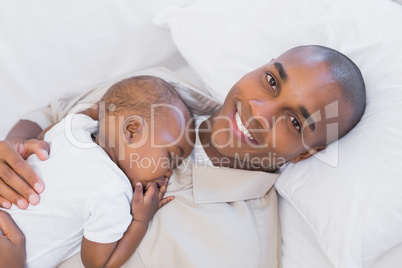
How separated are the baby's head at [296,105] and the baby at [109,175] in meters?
0.19

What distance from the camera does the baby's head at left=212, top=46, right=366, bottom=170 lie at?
3.34 ft

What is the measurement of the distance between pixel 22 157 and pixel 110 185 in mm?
309

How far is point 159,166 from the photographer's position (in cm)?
110

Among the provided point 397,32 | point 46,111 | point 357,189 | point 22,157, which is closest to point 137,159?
point 22,157

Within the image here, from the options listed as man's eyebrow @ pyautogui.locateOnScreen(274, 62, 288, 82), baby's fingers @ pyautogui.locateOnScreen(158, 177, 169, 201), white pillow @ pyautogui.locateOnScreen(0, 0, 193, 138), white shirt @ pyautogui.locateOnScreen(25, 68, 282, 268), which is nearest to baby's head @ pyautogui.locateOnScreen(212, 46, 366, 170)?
man's eyebrow @ pyautogui.locateOnScreen(274, 62, 288, 82)

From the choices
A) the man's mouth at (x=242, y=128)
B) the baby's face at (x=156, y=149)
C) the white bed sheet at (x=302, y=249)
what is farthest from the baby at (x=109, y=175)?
the white bed sheet at (x=302, y=249)

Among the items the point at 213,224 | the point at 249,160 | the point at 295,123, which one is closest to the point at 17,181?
the point at 213,224

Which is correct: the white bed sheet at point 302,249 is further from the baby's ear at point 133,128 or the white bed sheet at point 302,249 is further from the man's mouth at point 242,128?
the baby's ear at point 133,128

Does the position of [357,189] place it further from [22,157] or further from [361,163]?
[22,157]

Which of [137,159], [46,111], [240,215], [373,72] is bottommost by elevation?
[240,215]

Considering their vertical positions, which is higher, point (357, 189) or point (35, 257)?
point (35, 257)

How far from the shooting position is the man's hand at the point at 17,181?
970 millimetres

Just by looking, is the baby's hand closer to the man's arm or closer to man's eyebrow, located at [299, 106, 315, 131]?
the man's arm

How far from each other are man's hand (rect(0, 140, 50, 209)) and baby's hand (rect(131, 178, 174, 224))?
0.86ft
